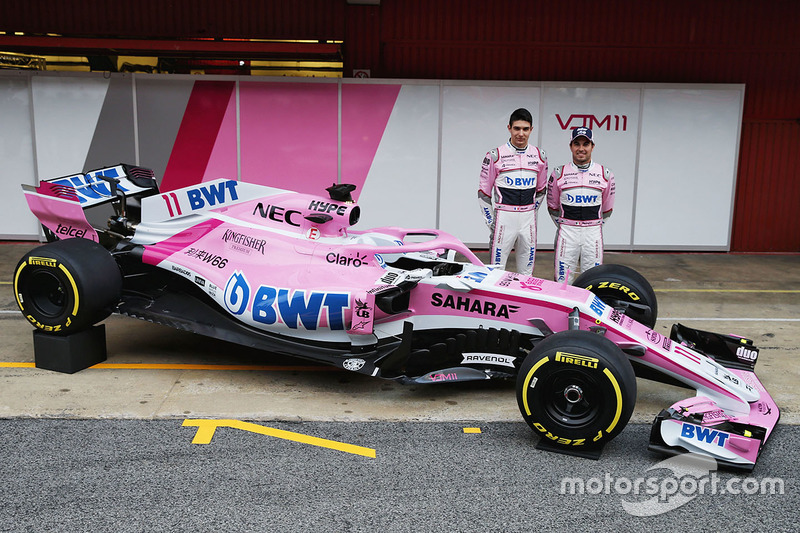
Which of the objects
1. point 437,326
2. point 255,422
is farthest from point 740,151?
point 255,422

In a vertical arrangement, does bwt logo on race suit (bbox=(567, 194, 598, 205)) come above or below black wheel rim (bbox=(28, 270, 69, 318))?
above

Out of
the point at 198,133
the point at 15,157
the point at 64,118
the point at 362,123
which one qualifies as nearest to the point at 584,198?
the point at 362,123

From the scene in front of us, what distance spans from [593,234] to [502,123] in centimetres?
426

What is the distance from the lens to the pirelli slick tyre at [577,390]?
14.2 feet

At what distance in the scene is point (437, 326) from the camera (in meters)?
5.29

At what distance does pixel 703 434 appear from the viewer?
168 inches

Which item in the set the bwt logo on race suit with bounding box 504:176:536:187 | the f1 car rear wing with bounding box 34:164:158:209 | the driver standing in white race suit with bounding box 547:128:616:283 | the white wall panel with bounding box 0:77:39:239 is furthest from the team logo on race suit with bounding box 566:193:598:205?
the white wall panel with bounding box 0:77:39:239

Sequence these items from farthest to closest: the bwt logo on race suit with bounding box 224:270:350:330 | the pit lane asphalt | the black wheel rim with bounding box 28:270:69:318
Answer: the black wheel rim with bounding box 28:270:69:318 < the bwt logo on race suit with bounding box 224:270:350:330 < the pit lane asphalt

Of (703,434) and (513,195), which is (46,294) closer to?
(513,195)

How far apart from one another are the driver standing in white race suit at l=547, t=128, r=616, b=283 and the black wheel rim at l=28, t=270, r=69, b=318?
4.63m

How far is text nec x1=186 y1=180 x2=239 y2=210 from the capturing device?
6.13m

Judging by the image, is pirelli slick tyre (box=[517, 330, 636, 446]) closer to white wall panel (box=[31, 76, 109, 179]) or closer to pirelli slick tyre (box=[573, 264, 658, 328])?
→ pirelli slick tyre (box=[573, 264, 658, 328])

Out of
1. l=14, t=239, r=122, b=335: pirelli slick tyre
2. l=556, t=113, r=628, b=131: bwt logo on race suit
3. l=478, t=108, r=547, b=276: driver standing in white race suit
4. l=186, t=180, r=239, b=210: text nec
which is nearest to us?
l=14, t=239, r=122, b=335: pirelli slick tyre

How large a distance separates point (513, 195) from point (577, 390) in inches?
132
